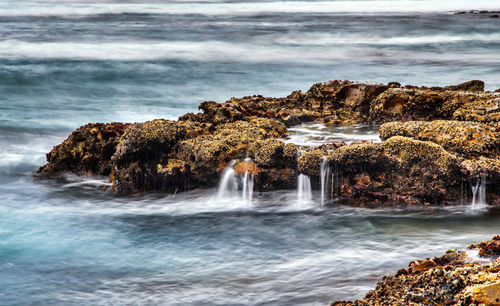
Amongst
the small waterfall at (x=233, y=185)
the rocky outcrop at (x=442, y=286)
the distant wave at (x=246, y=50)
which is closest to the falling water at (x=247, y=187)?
the small waterfall at (x=233, y=185)

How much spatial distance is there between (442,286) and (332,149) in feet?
16.6

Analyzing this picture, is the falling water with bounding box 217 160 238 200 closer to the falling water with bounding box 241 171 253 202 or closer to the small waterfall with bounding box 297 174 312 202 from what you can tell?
the falling water with bounding box 241 171 253 202

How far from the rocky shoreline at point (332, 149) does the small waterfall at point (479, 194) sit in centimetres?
5

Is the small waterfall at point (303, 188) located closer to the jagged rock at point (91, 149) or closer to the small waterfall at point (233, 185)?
the small waterfall at point (233, 185)

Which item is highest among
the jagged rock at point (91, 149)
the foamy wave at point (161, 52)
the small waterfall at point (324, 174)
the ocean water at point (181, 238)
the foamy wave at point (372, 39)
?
the foamy wave at point (372, 39)

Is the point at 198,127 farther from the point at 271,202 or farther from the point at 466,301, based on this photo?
the point at 466,301

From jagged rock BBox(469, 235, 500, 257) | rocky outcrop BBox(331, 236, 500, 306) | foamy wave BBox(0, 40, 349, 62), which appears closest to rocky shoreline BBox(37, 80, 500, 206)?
jagged rock BBox(469, 235, 500, 257)

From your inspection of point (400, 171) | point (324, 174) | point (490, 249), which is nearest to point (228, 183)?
point (324, 174)

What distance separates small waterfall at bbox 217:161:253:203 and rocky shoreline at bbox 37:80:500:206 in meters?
0.10

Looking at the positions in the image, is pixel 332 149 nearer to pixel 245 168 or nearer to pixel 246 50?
pixel 245 168

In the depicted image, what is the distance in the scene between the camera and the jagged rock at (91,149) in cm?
1099

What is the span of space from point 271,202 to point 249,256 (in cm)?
167

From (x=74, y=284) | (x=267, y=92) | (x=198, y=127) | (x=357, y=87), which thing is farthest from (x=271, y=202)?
(x=267, y=92)

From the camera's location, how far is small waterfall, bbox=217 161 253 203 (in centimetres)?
947
